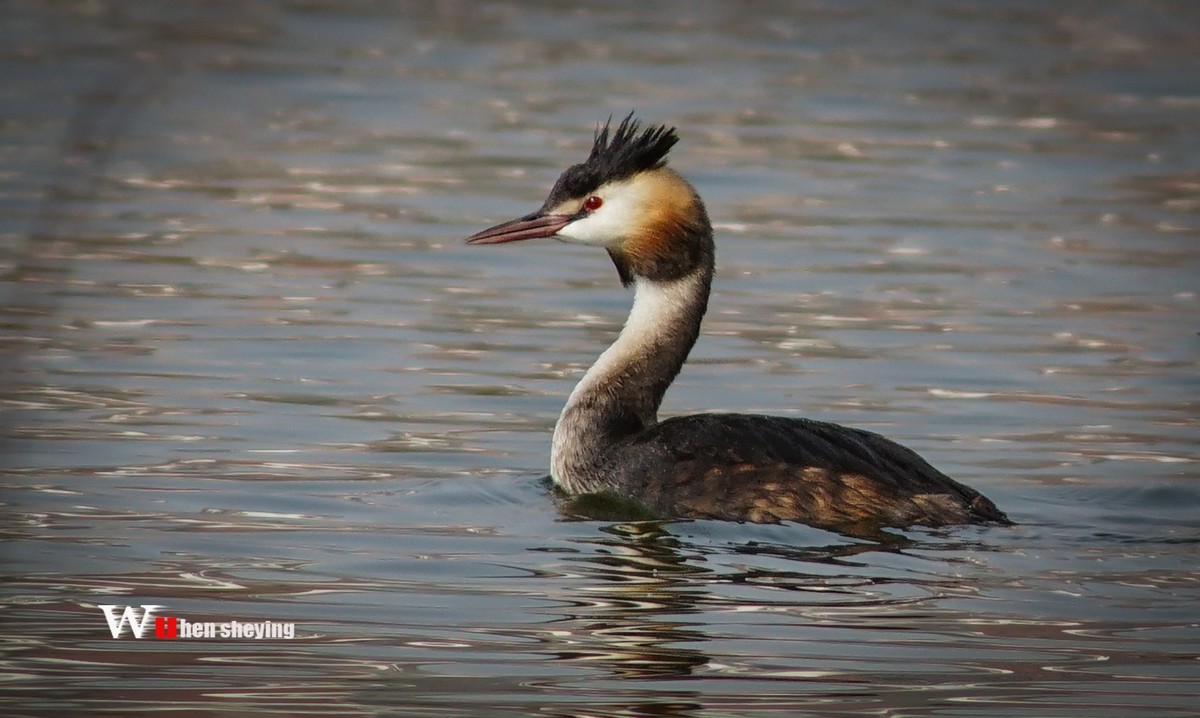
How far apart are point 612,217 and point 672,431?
3.62ft

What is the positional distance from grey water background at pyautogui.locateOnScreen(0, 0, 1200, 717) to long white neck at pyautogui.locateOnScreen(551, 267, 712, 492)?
0.54 metres

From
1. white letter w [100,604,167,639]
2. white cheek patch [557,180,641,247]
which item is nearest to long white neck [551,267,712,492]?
white cheek patch [557,180,641,247]

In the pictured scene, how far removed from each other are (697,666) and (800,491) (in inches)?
78.0

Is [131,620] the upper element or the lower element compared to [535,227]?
lower

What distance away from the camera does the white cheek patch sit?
363 inches

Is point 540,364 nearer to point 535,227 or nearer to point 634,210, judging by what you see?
point 535,227

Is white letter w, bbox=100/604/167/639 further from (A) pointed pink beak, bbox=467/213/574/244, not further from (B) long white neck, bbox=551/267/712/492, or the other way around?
(A) pointed pink beak, bbox=467/213/574/244

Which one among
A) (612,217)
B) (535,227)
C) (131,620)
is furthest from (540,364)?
(131,620)

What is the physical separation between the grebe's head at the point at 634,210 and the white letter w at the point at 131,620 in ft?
10.5

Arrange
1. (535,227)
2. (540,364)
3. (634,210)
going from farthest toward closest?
(540,364) → (535,227) → (634,210)

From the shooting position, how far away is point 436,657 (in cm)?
625

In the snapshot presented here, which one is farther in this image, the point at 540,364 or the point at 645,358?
the point at 540,364

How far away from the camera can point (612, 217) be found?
924 cm

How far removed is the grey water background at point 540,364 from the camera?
20.4 feet
